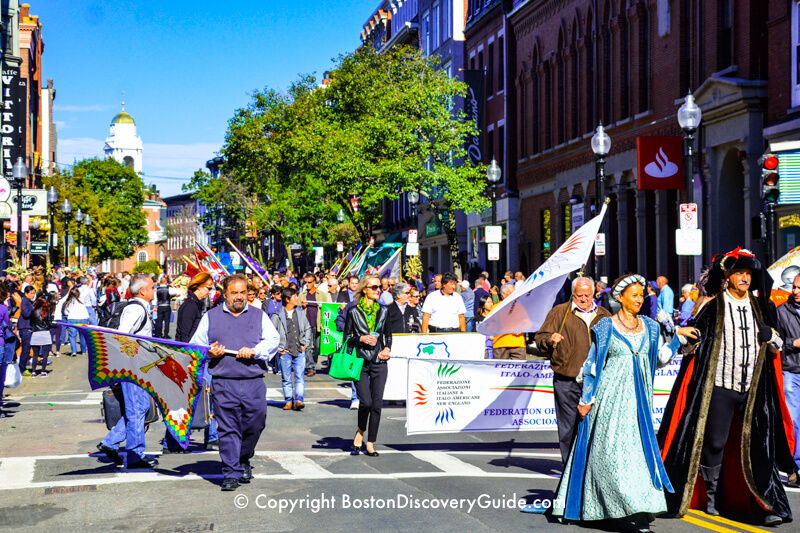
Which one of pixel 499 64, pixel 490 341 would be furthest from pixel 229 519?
pixel 499 64

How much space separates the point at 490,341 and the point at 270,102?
36.3 m

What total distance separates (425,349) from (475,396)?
8.80 ft

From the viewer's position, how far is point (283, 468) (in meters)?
10.8

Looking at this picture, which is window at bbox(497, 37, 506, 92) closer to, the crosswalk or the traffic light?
the traffic light

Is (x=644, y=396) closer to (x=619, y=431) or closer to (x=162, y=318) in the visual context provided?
(x=619, y=431)

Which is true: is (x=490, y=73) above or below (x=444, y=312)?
above

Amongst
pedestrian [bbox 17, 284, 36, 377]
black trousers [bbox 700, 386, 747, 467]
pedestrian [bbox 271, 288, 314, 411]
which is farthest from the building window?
black trousers [bbox 700, 386, 747, 467]

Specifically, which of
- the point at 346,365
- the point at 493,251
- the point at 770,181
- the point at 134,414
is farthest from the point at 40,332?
the point at 493,251

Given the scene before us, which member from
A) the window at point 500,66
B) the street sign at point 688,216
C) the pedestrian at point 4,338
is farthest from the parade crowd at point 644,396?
the window at point 500,66

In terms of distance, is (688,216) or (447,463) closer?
(447,463)

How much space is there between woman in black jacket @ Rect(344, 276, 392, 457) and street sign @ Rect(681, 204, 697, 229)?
28.9 feet

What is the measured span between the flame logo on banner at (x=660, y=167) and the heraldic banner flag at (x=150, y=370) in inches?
777

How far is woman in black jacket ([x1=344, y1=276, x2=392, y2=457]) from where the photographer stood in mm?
11594

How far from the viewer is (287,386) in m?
16.7
